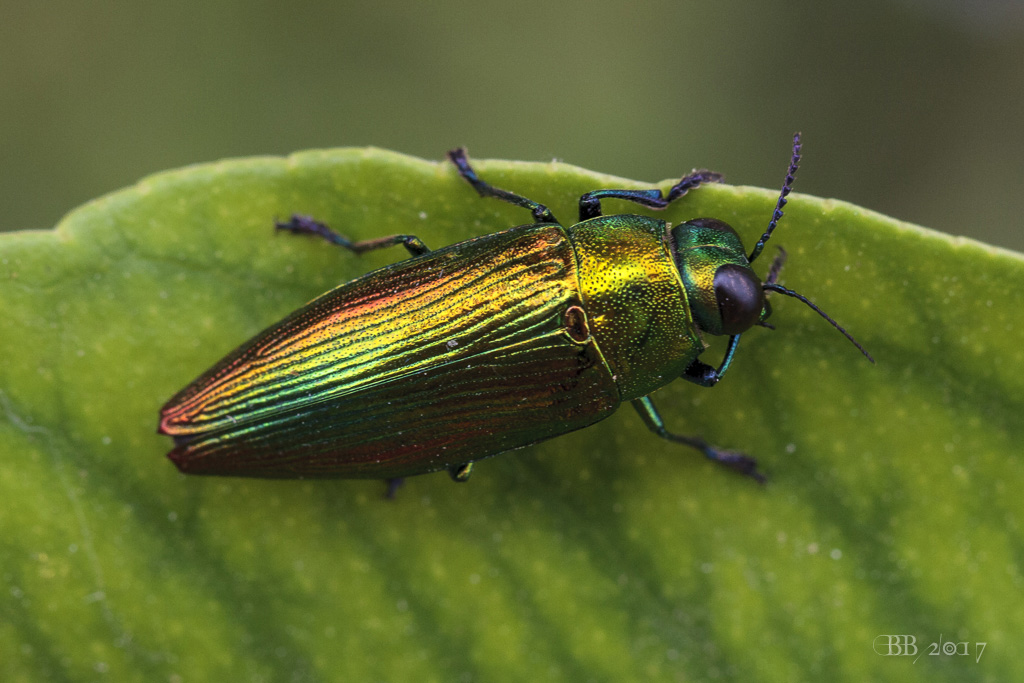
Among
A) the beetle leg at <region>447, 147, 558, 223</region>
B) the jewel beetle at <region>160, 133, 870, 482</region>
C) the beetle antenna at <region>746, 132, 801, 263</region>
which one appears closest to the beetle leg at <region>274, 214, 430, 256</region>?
the jewel beetle at <region>160, 133, 870, 482</region>

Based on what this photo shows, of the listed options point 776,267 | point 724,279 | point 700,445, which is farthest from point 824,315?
point 700,445

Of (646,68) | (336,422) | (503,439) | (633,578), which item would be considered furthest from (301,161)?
(646,68)

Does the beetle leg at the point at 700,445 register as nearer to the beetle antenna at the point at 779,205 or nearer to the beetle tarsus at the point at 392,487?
the beetle antenna at the point at 779,205

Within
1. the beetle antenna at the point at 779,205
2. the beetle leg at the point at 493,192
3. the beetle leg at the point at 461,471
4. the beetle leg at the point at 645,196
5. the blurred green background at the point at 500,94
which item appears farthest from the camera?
the blurred green background at the point at 500,94

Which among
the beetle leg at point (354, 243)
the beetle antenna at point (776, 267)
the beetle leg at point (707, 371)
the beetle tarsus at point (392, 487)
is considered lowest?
the beetle tarsus at point (392, 487)

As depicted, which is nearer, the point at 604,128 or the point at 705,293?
the point at 705,293

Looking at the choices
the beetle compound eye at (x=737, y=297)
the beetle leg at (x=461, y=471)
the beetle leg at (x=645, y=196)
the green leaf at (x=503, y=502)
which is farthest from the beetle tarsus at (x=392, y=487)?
the beetle compound eye at (x=737, y=297)

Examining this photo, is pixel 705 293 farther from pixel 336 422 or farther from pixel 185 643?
pixel 185 643
